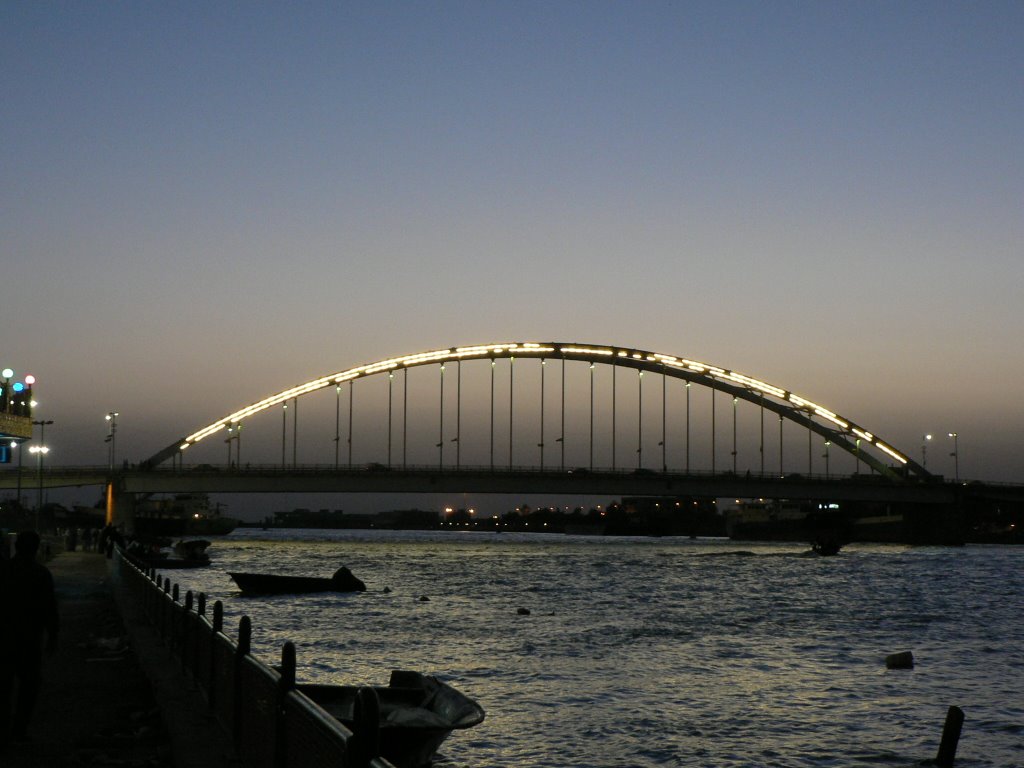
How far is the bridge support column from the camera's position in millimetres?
130625

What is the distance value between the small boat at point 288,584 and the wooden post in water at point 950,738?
149 ft

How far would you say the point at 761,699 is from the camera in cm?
2802

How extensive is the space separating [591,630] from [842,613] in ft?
52.9

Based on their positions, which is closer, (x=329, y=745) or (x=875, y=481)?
(x=329, y=745)

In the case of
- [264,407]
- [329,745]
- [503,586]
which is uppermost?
[264,407]

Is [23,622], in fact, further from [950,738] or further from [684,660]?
[684,660]

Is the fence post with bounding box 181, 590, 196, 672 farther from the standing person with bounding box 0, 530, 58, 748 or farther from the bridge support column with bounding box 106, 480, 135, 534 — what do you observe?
the bridge support column with bounding box 106, 480, 135, 534

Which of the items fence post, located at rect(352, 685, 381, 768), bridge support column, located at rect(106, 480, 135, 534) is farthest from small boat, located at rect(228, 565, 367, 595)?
bridge support column, located at rect(106, 480, 135, 534)

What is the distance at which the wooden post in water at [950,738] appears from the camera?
1880 centimetres

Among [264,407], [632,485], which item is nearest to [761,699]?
[632,485]

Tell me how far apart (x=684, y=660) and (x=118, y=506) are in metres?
107

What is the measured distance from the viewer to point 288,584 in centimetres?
6319

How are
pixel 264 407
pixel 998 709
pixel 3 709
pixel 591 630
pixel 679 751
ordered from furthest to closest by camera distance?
pixel 264 407 → pixel 591 630 → pixel 998 709 → pixel 679 751 → pixel 3 709

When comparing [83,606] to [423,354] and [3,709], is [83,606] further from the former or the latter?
[423,354]
